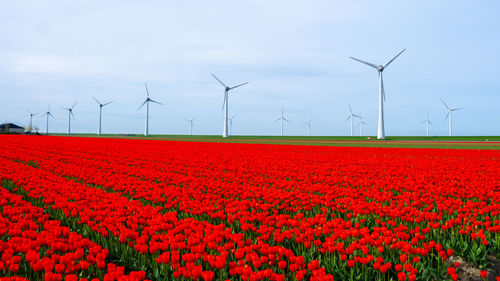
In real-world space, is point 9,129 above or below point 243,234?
above

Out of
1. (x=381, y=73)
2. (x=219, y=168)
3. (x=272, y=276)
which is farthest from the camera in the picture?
(x=381, y=73)

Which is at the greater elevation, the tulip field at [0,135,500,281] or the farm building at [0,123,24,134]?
the farm building at [0,123,24,134]

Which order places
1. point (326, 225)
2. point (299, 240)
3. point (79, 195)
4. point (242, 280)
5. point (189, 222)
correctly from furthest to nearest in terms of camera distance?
point (79, 195)
point (189, 222)
point (326, 225)
point (299, 240)
point (242, 280)

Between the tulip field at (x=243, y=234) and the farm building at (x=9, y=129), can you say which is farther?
the farm building at (x=9, y=129)

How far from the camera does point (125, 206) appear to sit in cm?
951

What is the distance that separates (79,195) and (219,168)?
915cm

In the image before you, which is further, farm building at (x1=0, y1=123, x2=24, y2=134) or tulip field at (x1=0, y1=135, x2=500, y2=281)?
farm building at (x1=0, y1=123, x2=24, y2=134)

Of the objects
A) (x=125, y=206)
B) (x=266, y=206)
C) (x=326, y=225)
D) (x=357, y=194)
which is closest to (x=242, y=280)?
(x=326, y=225)

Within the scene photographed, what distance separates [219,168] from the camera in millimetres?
19094

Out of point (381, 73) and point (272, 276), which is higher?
point (381, 73)

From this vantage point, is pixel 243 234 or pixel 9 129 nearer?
pixel 243 234

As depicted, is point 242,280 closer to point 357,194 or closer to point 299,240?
point 299,240

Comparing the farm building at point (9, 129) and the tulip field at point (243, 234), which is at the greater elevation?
the farm building at point (9, 129)

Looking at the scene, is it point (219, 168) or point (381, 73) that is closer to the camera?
point (219, 168)
